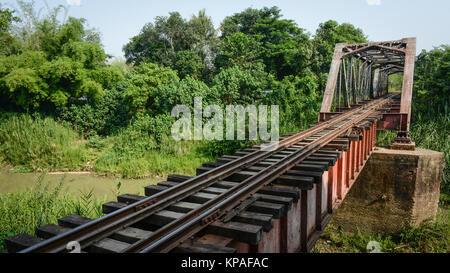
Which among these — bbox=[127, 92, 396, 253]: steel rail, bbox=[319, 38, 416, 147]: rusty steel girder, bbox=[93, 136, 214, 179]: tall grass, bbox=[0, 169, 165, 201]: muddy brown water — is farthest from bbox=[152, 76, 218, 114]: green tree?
bbox=[127, 92, 396, 253]: steel rail

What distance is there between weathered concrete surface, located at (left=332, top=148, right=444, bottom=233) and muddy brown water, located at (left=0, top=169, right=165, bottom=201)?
9661 mm

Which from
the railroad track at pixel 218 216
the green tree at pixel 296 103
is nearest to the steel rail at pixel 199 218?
the railroad track at pixel 218 216

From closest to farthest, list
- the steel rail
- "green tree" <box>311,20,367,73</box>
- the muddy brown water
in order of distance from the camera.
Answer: the steel rail → the muddy brown water → "green tree" <box>311,20,367,73</box>

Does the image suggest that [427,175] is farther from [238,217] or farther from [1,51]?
[1,51]

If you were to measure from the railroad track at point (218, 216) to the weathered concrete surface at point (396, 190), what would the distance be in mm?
5849

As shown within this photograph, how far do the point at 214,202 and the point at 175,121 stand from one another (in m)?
15.7

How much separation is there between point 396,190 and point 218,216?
990 cm

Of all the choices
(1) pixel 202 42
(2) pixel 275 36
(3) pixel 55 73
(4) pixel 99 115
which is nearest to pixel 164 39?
(1) pixel 202 42

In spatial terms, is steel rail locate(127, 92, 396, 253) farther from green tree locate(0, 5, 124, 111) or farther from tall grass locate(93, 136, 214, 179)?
green tree locate(0, 5, 124, 111)

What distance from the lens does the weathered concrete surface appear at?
10438 mm

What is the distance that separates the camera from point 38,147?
1728cm

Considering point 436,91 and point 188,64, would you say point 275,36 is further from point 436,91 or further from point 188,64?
point 436,91

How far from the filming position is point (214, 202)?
3676 millimetres
